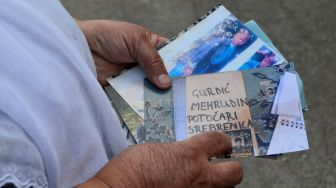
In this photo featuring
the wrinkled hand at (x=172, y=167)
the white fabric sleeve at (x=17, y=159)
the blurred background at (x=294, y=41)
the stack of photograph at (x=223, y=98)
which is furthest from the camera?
the blurred background at (x=294, y=41)

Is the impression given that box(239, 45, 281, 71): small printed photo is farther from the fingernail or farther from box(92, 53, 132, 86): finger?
box(92, 53, 132, 86): finger

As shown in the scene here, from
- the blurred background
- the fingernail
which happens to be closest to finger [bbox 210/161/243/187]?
the fingernail

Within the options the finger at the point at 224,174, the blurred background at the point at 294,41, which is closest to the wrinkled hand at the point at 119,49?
the finger at the point at 224,174

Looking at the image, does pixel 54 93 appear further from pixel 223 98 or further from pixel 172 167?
pixel 223 98

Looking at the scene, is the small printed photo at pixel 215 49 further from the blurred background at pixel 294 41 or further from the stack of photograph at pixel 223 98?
the blurred background at pixel 294 41

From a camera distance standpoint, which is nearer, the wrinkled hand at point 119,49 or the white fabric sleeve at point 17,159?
the white fabric sleeve at point 17,159

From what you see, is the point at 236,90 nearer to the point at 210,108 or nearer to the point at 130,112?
the point at 210,108
